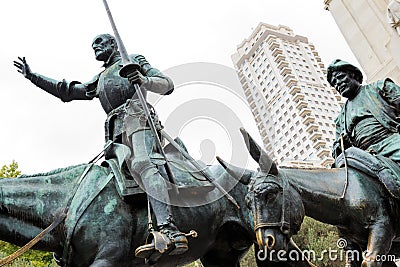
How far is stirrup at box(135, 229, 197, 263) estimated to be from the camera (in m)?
4.46

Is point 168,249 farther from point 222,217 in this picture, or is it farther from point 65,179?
point 65,179

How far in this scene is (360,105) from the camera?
6.58 m

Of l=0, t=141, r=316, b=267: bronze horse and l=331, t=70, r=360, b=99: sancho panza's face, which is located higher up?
l=331, t=70, r=360, b=99: sancho panza's face

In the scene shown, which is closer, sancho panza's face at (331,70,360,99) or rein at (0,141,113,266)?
rein at (0,141,113,266)

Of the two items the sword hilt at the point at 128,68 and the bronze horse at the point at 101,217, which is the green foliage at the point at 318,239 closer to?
the bronze horse at the point at 101,217

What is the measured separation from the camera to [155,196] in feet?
16.1

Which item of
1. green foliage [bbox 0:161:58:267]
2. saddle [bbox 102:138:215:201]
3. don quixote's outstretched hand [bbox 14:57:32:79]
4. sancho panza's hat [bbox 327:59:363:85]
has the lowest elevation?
saddle [bbox 102:138:215:201]

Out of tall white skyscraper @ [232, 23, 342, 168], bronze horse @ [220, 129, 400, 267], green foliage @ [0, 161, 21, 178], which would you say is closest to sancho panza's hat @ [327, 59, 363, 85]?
bronze horse @ [220, 129, 400, 267]

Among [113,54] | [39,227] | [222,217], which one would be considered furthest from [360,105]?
[39,227]

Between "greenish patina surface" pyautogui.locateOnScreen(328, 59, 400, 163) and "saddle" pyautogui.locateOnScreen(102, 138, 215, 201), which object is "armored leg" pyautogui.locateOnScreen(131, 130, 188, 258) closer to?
"saddle" pyautogui.locateOnScreen(102, 138, 215, 201)

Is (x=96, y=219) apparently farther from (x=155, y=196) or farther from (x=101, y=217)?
(x=155, y=196)

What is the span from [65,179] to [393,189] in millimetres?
3790

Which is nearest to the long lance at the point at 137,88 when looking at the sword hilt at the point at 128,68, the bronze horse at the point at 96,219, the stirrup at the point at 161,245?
the sword hilt at the point at 128,68

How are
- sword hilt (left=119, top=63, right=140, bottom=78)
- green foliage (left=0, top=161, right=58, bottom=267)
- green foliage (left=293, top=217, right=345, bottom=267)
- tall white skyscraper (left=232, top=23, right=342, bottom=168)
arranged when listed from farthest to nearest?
tall white skyscraper (left=232, top=23, right=342, bottom=168) < green foliage (left=0, top=161, right=58, bottom=267) < green foliage (left=293, top=217, right=345, bottom=267) < sword hilt (left=119, top=63, right=140, bottom=78)
